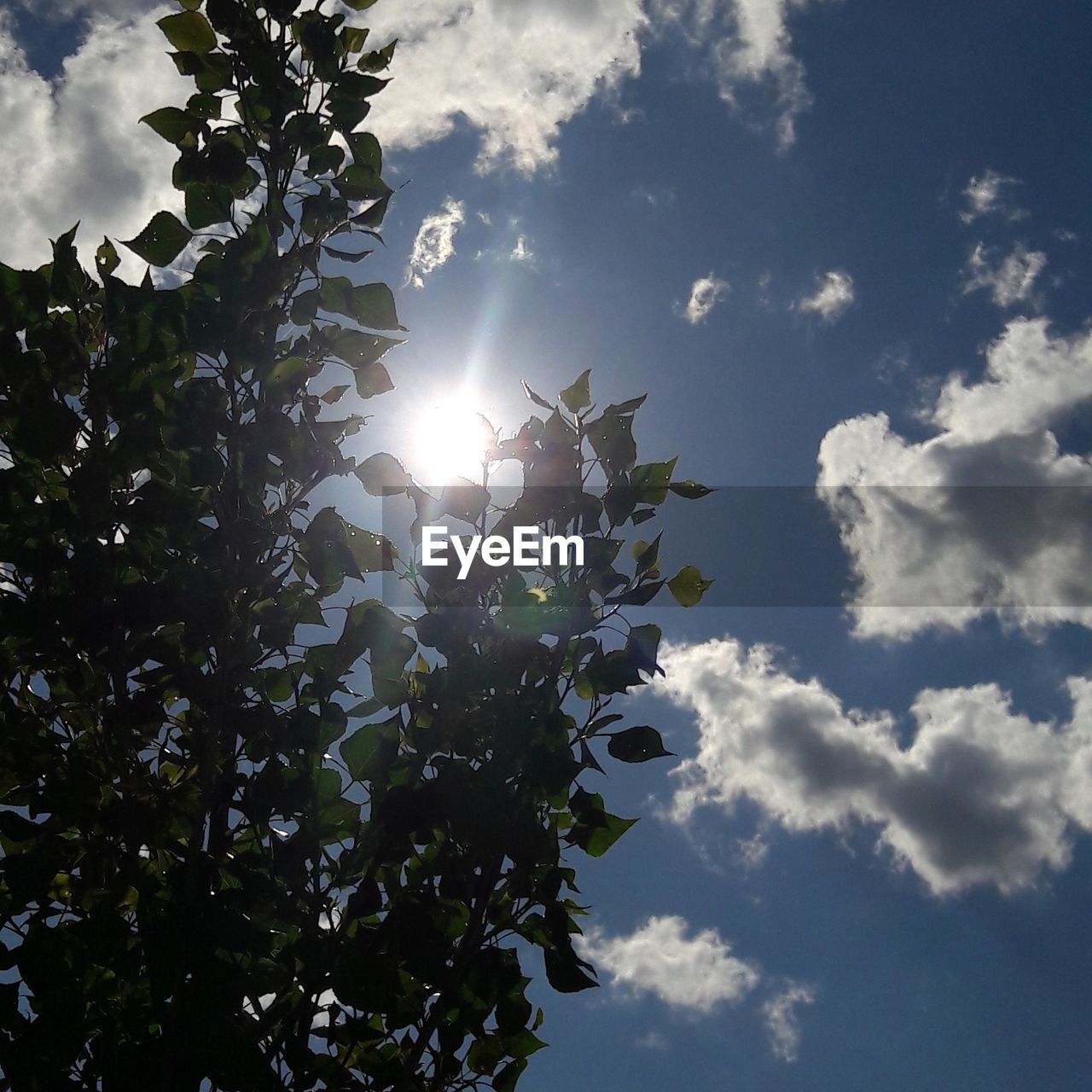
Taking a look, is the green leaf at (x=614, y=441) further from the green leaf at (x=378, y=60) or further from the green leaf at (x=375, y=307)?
the green leaf at (x=378, y=60)

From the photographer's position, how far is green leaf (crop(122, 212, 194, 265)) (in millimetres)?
3950

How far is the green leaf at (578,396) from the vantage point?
3.73m

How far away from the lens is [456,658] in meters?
3.30

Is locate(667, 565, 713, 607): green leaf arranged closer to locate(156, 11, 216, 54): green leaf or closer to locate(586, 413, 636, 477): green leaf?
locate(586, 413, 636, 477): green leaf

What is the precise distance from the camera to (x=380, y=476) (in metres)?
3.82

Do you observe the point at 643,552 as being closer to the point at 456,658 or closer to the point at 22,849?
the point at 456,658

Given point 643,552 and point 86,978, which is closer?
point 86,978

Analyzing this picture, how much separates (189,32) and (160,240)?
889 millimetres

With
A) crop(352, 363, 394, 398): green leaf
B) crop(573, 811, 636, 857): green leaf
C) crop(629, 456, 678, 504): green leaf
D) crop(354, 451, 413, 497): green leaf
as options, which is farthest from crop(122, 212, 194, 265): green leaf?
crop(573, 811, 636, 857): green leaf

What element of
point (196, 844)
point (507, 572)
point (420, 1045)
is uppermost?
point (507, 572)

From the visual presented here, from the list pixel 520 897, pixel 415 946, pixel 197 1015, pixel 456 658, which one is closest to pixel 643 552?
pixel 456 658

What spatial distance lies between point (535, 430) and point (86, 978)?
2.38m

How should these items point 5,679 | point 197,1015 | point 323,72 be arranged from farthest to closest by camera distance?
point 323,72 → point 5,679 → point 197,1015

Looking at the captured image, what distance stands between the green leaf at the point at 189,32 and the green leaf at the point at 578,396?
2160 millimetres
